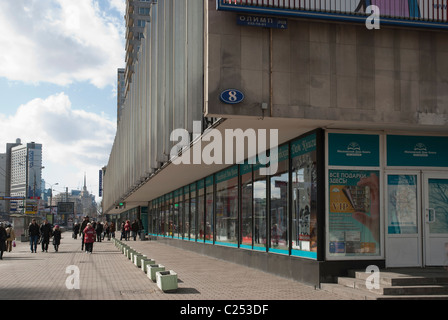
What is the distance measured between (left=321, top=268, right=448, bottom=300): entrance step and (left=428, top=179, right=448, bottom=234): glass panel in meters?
1.74

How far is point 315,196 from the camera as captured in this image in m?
13.4

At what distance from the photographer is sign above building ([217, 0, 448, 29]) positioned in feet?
39.9

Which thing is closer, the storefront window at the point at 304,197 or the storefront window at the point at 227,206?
the storefront window at the point at 304,197

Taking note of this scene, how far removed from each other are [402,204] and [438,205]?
105cm

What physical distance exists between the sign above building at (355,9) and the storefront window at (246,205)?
7.35m

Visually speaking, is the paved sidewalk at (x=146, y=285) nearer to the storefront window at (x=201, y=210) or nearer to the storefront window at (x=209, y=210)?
the storefront window at (x=209, y=210)

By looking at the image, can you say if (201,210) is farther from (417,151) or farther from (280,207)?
(417,151)

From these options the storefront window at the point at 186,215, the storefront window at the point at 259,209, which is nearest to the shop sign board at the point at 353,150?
the storefront window at the point at 259,209

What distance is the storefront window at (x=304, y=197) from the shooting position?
13.5 meters
